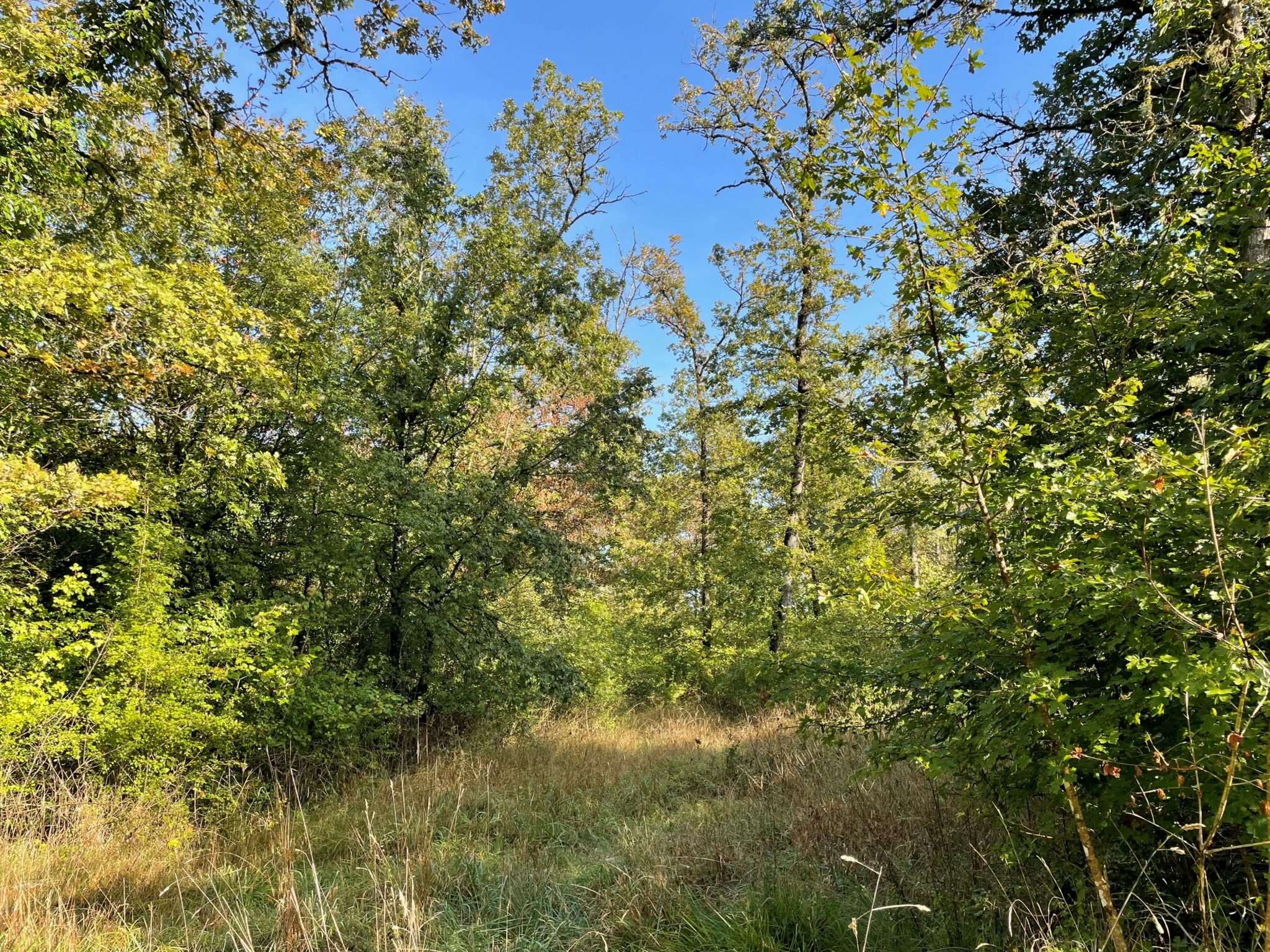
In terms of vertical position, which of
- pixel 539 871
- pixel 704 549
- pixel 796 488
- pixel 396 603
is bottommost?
pixel 539 871

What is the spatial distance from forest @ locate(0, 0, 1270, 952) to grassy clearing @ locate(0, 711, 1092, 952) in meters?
0.04

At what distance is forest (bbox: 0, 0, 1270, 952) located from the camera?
2.30 m

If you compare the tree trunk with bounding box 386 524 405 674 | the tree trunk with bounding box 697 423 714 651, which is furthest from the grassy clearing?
the tree trunk with bounding box 697 423 714 651

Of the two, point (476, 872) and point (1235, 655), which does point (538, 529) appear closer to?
point (476, 872)

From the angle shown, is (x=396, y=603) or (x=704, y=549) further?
(x=704, y=549)

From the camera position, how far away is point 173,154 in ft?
24.5

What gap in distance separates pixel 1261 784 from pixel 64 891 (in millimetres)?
6156

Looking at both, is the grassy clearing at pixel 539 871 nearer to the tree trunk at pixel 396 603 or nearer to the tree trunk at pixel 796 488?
the tree trunk at pixel 396 603

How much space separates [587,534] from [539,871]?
7944mm

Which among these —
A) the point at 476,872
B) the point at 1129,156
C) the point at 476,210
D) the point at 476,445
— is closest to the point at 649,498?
the point at 476,445

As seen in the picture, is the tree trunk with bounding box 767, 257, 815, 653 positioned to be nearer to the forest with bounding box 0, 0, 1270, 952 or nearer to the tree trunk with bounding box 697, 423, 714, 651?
the forest with bounding box 0, 0, 1270, 952

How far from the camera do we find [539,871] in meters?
4.14

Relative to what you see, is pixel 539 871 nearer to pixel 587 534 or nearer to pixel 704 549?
pixel 587 534

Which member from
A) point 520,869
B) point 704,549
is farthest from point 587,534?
point 520,869
